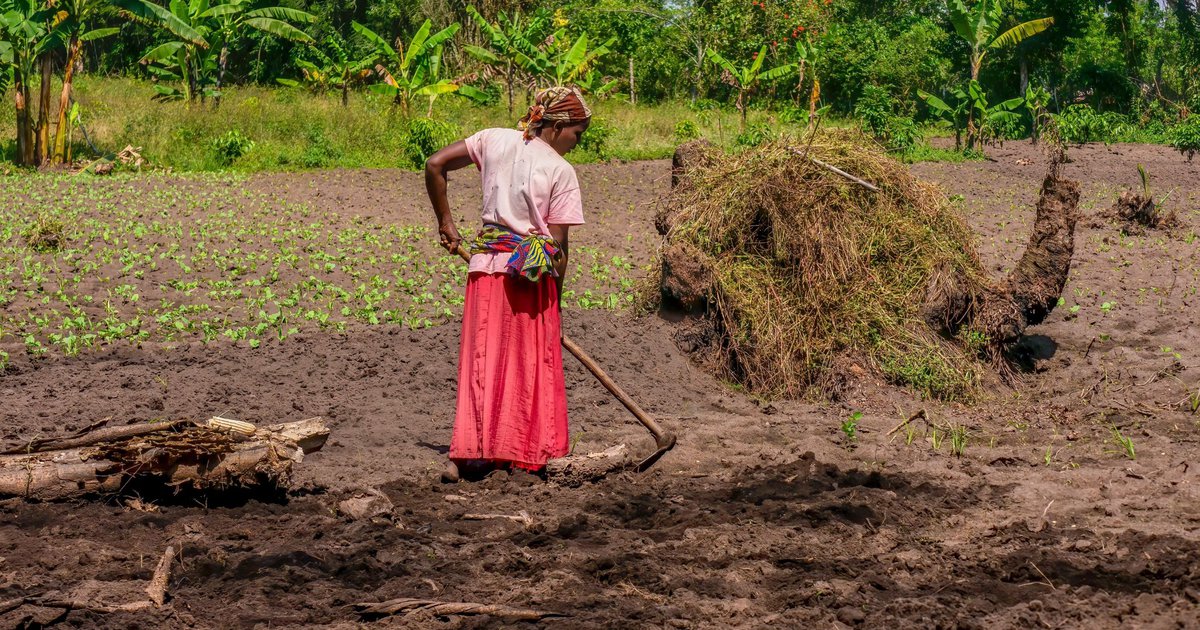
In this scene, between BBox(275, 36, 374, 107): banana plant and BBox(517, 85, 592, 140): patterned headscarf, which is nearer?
BBox(517, 85, 592, 140): patterned headscarf

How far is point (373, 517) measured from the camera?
5027 mm

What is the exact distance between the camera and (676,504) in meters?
5.30

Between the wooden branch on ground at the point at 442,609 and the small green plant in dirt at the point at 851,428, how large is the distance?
309 cm

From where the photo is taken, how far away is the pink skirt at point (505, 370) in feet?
18.8

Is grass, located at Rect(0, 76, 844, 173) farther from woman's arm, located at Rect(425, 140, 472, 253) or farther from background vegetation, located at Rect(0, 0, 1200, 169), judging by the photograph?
woman's arm, located at Rect(425, 140, 472, 253)

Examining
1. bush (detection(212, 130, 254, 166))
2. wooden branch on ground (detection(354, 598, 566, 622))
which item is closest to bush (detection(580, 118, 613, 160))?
bush (detection(212, 130, 254, 166))

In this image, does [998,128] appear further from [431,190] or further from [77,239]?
[431,190]

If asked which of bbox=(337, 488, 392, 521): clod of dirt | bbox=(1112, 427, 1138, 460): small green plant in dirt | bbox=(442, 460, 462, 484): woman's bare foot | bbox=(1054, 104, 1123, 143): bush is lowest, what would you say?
bbox=(442, 460, 462, 484): woman's bare foot

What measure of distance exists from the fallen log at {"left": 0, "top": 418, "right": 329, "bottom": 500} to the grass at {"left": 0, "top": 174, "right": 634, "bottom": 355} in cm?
325

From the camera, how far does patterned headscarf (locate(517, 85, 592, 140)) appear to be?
18.6 feet

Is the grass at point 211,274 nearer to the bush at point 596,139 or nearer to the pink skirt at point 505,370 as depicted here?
the pink skirt at point 505,370

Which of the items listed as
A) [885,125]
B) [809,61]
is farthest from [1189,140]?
[809,61]

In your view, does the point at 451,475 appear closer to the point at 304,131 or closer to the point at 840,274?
the point at 840,274

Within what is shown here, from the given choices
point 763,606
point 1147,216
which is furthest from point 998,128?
point 763,606
